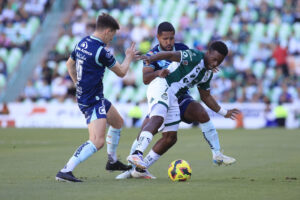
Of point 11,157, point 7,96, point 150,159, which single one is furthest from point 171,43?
point 7,96

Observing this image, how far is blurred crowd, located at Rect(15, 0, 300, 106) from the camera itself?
27.2m

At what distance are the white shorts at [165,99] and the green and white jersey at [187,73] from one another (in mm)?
108

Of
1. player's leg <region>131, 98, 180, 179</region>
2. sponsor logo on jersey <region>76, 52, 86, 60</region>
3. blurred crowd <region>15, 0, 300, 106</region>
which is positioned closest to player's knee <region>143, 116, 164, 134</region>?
player's leg <region>131, 98, 180, 179</region>

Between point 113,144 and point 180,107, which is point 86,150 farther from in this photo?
point 180,107

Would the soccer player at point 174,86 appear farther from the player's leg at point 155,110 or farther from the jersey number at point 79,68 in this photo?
the jersey number at point 79,68

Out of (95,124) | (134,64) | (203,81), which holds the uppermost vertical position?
(134,64)

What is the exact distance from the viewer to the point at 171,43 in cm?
1007

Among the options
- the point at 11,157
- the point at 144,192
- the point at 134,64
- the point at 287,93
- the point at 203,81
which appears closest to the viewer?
the point at 144,192

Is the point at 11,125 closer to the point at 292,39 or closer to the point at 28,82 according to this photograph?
the point at 28,82

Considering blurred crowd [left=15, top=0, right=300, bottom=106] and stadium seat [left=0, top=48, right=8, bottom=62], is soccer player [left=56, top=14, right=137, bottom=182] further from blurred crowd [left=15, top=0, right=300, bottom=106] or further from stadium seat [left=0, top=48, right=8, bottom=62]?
stadium seat [left=0, top=48, right=8, bottom=62]

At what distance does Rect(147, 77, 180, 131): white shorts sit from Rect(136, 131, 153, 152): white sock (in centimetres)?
38

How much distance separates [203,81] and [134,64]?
1921 cm

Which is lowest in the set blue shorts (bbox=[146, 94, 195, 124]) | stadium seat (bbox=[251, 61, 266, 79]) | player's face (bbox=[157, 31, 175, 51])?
blue shorts (bbox=[146, 94, 195, 124])

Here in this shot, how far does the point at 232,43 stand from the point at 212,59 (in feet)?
61.5
